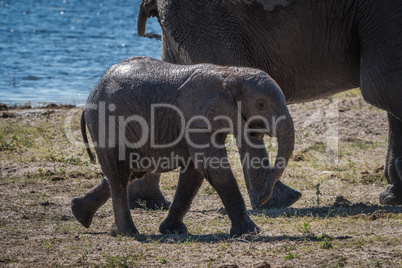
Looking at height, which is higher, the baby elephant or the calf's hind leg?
the baby elephant

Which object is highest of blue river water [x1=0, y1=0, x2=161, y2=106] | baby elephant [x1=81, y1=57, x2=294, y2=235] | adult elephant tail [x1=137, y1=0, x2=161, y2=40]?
adult elephant tail [x1=137, y1=0, x2=161, y2=40]

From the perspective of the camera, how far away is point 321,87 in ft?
21.8

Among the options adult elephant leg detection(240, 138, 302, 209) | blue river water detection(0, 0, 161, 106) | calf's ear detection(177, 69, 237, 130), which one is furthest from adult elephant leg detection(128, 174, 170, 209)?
blue river water detection(0, 0, 161, 106)

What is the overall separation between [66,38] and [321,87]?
16.9m

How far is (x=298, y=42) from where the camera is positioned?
635cm

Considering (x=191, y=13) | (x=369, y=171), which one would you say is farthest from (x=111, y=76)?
(x=369, y=171)

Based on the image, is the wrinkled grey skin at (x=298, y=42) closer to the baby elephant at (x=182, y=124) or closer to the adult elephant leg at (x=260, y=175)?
the adult elephant leg at (x=260, y=175)

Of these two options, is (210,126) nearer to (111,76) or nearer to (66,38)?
(111,76)

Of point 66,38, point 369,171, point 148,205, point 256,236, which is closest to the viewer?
point 256,236

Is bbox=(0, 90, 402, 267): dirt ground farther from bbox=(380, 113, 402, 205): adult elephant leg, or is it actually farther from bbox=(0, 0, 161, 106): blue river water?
bbox=(0, 0, 161, 106): blue river water

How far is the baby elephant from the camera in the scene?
4.87m

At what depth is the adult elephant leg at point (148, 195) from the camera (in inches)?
257

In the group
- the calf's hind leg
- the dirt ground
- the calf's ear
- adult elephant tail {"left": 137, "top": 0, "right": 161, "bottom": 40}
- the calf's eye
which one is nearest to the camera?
the dirt ground

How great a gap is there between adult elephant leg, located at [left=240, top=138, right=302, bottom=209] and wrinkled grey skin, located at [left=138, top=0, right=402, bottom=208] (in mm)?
22
